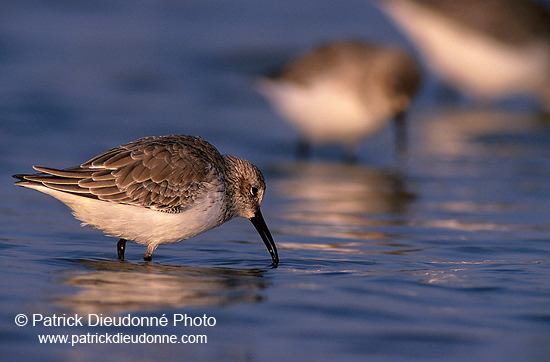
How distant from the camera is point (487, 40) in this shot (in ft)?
55.1

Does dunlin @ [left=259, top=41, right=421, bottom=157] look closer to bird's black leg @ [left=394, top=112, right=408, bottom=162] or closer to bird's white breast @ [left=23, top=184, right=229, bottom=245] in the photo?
bird's black leg @ [left=394, top=112, right=408, bottom=162]

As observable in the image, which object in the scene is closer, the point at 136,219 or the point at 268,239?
the point at 136,219

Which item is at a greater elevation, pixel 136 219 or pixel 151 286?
pixel 136 219

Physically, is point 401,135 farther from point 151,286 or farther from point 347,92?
point 151,286

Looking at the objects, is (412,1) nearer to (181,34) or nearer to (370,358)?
(181,34)

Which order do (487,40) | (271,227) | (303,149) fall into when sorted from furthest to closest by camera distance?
(487,40), (303,149), (271,227)

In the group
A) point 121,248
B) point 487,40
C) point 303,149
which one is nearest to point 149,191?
point 121,248

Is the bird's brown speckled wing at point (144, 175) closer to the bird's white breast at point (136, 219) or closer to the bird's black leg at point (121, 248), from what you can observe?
the bird's white breast at point (136, 219)

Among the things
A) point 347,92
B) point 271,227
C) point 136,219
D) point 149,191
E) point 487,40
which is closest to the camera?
point 136,219

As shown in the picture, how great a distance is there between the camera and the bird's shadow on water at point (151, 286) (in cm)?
641

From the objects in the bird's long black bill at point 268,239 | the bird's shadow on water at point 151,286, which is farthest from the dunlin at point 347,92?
the bird's shadow on water at point 151,286

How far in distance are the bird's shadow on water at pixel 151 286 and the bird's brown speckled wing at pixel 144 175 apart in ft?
1.70

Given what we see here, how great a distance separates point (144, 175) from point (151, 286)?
123 cm

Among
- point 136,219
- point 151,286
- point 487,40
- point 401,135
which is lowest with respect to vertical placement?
point 151,286
